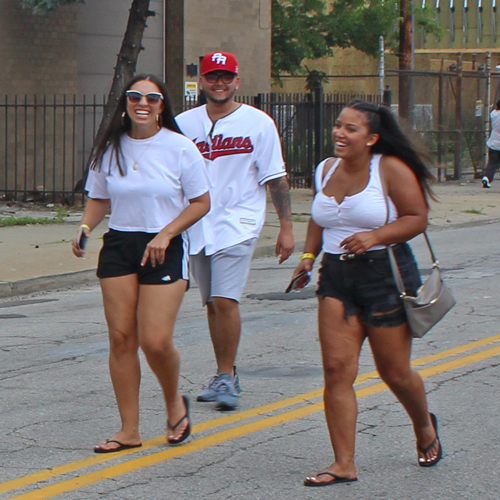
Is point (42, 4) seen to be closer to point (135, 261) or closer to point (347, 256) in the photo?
point (135, 261)

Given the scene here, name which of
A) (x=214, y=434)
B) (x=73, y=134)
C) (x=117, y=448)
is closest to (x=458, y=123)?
(x=73, y=134)

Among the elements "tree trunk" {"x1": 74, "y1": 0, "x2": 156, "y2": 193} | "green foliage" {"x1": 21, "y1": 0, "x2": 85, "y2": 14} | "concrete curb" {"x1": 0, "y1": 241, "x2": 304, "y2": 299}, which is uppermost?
"green foliage" {"x1": 21, "y1": 0, "x2": 85, "y2": 14}

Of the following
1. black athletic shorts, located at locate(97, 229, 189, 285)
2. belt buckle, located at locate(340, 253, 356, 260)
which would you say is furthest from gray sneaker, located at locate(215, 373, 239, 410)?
belt buckle, located at locate(340, 253, 356, 260)

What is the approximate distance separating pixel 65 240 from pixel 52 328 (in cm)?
530

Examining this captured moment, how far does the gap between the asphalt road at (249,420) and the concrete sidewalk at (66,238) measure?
4.99 ft

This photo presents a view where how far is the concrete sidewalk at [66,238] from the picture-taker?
34.9 ft

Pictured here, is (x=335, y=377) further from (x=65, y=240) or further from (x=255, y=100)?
(x=255, y=100)

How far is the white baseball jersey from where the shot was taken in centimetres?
561

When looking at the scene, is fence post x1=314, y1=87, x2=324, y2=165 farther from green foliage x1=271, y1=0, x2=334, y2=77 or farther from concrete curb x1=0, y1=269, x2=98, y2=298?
concrete curb x1=0, y1=269, x2=98, y2=298

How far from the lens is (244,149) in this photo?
5613mm

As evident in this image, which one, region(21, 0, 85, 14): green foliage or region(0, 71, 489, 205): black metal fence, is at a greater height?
region(21, 0, 85, 14): green foliage

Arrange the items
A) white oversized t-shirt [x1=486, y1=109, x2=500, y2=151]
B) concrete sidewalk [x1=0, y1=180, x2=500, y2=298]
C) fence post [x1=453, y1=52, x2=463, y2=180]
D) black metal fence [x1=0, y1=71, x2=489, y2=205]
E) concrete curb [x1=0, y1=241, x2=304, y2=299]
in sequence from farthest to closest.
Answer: fence post [x1=453, y1=52, x2=463, y2=180]
white oversized t-shirt [x1=486, y1=109, x2=500, y2=151]
black metal fence [x1=0, y1=71, x2=489, y2=205]
concrete sidewalk [x1=0, y1=180, x2=500, y2=298]
concrete curb [x1=0, y1=241, x2=304, y2=299]

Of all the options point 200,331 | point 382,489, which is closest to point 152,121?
point 382,489

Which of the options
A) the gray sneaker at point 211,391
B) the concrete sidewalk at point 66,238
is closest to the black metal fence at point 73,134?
the concrete sidewalk at point 66,238
